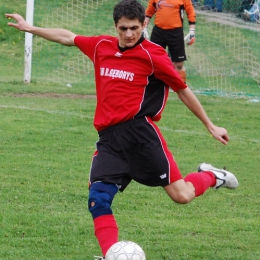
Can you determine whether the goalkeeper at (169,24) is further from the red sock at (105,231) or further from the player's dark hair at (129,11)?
the red sock at (105,231)

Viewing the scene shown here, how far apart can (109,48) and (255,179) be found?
304 cm

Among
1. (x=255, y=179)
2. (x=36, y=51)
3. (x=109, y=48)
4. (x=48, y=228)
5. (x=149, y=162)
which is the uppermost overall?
(x=109, y=48)

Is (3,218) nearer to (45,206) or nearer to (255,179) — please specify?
(45,206)

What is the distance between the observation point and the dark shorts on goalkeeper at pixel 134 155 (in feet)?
16.6

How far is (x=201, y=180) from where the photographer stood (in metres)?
5.55

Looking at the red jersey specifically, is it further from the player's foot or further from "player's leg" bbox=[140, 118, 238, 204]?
the player's foot

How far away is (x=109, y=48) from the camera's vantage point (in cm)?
527

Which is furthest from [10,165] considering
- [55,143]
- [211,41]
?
[211,41]

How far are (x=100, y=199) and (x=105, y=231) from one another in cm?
21

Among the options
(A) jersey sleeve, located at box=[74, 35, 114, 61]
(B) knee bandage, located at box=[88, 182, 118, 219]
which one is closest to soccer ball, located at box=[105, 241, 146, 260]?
(B) knee bandage, located at box=[88, 182, 118, 219]

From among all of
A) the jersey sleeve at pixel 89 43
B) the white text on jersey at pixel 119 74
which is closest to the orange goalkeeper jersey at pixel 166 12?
the jersey sleeve at pixel 89 43

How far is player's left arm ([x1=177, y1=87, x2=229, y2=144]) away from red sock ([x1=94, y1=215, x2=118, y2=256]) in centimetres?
94

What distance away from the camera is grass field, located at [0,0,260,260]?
5.40 m

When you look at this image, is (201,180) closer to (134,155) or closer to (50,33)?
(134,155)
